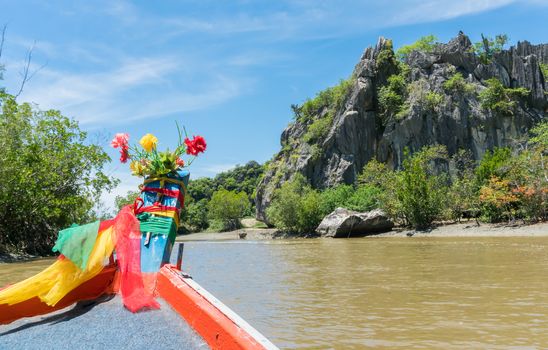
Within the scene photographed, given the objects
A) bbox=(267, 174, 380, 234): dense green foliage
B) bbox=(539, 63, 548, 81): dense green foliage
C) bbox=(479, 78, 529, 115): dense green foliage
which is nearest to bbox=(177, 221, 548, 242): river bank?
bbox=(267, 174, 380, 234): dense green foliage

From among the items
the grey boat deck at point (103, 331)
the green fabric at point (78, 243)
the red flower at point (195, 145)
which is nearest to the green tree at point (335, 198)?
the red flower at point (195, 145)

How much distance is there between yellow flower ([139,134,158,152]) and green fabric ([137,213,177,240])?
1163 mm

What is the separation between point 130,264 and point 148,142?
2.31m

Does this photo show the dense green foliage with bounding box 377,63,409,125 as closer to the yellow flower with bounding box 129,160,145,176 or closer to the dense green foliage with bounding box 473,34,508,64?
the dense green foliage with bounding box 473,34,508,64

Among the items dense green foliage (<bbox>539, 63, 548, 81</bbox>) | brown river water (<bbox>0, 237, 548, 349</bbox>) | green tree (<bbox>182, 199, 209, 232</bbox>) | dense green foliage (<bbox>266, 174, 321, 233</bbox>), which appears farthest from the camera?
green tree (<bbox>182, 199, 209, 232</bbox>)

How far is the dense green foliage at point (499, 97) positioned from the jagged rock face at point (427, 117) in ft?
1.73

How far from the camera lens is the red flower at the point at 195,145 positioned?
570 cm

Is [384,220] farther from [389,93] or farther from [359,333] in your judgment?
[359,333]

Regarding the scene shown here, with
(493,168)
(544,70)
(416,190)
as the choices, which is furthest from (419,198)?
(544,70)

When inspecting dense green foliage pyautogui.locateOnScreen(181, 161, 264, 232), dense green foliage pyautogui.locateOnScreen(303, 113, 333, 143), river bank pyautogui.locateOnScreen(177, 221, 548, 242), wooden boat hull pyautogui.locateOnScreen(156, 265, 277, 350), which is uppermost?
dense green foliage pyautogui.locateOnScreen(303, 113, 333, 143)

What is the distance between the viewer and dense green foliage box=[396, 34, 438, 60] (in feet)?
154

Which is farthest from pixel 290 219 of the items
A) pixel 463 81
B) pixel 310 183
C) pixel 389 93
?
pixel 463 81

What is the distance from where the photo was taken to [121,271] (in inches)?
149

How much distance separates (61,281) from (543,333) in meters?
5.08
